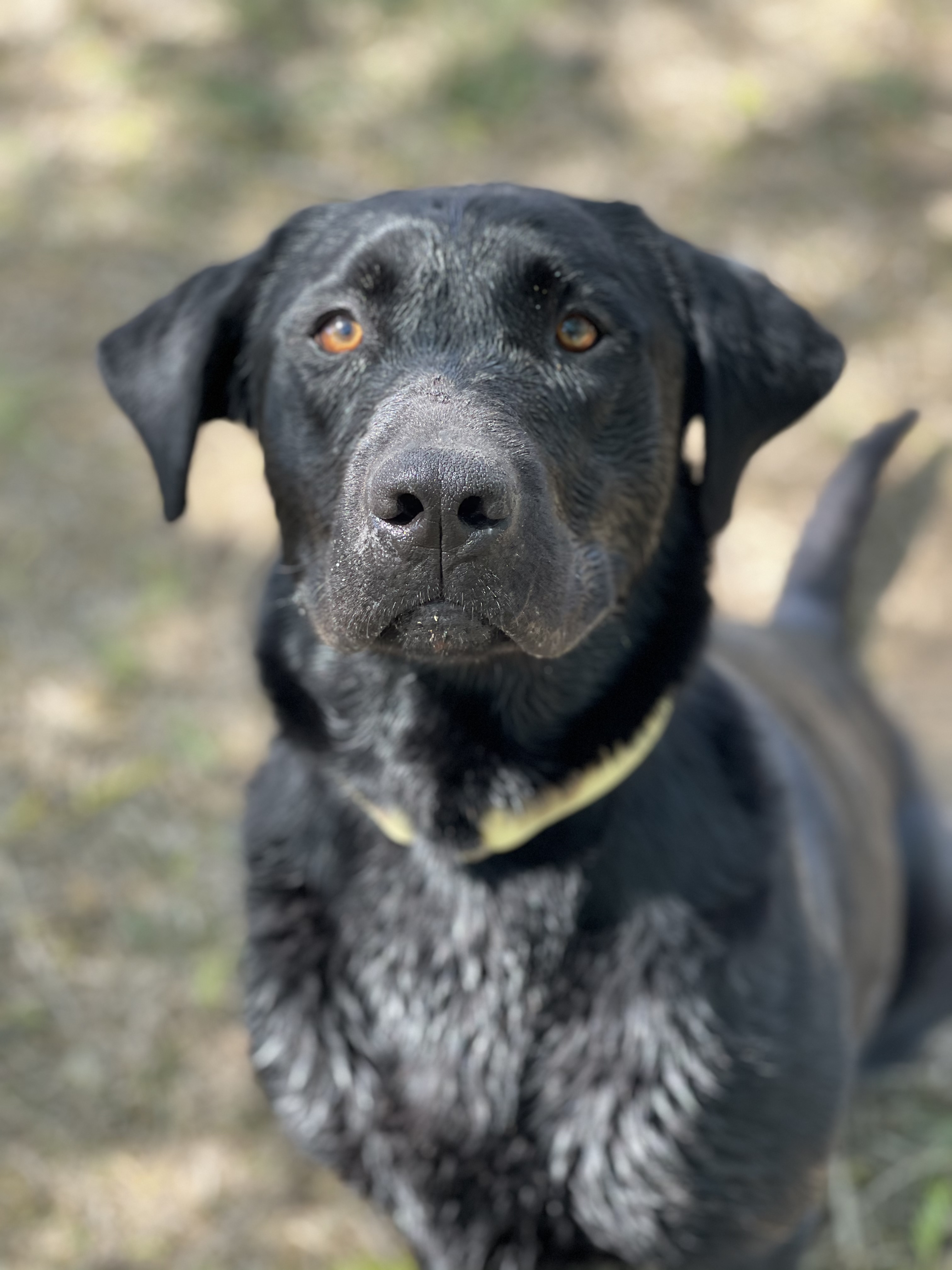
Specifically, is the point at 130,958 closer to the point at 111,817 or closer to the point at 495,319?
the point at 111,817

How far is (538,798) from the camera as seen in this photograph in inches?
83.4

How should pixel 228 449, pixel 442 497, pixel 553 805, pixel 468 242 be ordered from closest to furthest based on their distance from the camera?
1. pixel 442 497
2. pixel 468 242
3. pixel 553 805
4. pixel 228 449

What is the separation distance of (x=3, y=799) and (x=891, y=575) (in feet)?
8.80

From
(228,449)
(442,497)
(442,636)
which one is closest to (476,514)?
(442,497)

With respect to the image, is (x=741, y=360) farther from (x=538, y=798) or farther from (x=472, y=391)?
(x=538, y=798)

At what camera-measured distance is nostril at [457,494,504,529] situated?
1.68 metres

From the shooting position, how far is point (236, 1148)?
9.89 ft

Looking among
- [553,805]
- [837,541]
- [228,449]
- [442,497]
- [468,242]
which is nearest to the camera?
[442,497]

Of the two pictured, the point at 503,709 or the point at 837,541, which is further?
the point at 837,541

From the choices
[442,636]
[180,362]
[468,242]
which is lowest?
[442,636]

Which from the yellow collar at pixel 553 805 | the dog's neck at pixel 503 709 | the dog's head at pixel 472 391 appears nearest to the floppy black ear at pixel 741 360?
the dog's head at pixel 472 391

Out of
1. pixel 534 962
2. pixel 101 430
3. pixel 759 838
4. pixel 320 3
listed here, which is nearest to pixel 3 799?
pixel 101 430

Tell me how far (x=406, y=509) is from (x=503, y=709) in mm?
549

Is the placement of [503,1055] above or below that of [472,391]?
below
